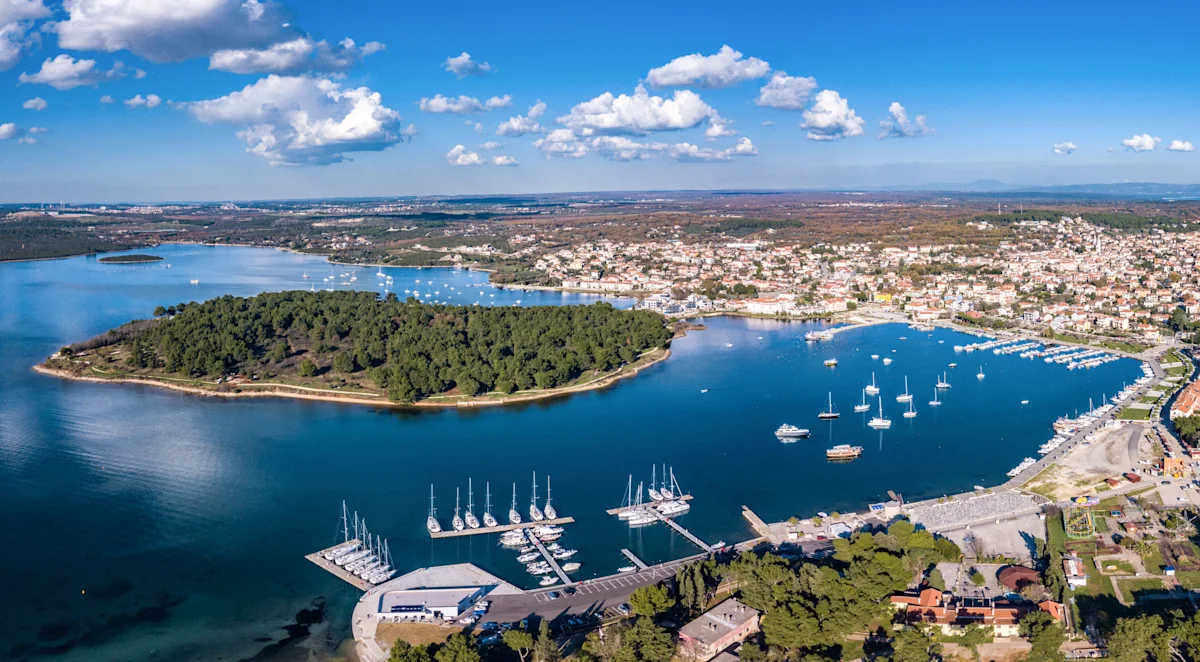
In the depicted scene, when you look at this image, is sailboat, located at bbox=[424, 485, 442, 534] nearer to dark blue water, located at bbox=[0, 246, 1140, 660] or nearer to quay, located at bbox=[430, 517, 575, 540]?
quay, located at bbox=[430, 517, 575, 540]

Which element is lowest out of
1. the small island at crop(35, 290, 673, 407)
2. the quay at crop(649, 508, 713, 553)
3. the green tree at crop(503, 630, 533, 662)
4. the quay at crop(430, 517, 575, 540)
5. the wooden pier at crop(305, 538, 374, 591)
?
the quay at crop(649, 508, 713, 553)

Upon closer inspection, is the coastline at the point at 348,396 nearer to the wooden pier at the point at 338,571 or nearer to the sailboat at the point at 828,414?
the sailboat at the point at 828,414

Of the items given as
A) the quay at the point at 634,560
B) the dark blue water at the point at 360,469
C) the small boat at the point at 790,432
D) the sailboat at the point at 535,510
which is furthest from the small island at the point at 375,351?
the quay at the point at 634,560

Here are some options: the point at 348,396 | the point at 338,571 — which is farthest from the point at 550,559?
the point at 348,396

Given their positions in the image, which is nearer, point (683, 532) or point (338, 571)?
point (338, 571)

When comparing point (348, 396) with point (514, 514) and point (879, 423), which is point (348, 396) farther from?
point (879, 423)

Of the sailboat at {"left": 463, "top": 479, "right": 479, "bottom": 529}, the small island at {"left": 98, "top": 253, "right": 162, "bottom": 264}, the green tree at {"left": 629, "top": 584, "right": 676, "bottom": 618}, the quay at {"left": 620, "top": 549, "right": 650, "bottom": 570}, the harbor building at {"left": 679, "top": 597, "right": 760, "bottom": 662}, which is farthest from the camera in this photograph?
the small island at {"left": 98, "top": 253, "right": 162, "bottom": 264}

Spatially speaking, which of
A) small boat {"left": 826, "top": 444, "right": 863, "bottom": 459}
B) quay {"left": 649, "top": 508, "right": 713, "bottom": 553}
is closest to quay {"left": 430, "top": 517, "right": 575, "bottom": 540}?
quay {"left": 649, "top": 508, "right": 713, "bottom": 553}
